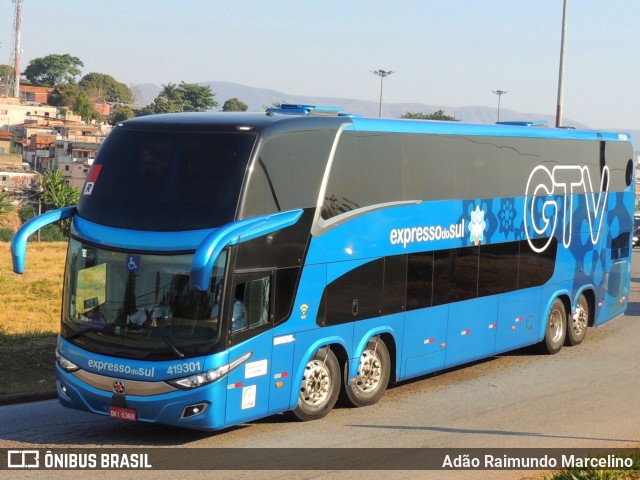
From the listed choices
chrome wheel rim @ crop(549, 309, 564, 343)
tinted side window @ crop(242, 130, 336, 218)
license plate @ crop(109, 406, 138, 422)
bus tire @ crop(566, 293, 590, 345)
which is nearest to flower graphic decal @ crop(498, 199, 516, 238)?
chrome wheel rim @ crop(549, 309, 564, 343)

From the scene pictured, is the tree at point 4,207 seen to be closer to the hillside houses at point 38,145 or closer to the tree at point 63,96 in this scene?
the hillside houses at point 38,145

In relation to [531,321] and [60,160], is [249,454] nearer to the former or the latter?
[531,321]

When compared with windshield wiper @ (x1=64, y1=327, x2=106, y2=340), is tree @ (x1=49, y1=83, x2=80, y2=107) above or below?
above

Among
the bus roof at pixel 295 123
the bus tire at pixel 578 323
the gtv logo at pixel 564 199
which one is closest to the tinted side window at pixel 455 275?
the bus roof at pixel 295 123

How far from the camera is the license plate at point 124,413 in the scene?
11289mm

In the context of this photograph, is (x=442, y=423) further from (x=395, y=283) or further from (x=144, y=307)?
(x=144, y=307)

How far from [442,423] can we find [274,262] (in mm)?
3261

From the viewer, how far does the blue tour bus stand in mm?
11188

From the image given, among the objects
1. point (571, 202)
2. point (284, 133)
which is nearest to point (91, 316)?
point (284, 133)

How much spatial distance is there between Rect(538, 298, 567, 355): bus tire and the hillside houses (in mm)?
78272

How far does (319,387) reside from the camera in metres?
13.0

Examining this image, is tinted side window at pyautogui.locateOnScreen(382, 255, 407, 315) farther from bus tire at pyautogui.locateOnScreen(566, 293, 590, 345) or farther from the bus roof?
bus tire at pyautogui.locateOnScreen(566, 293, 590, 345)

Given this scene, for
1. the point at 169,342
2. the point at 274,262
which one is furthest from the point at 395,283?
the point at 169,342

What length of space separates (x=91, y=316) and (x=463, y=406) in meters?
5.52
